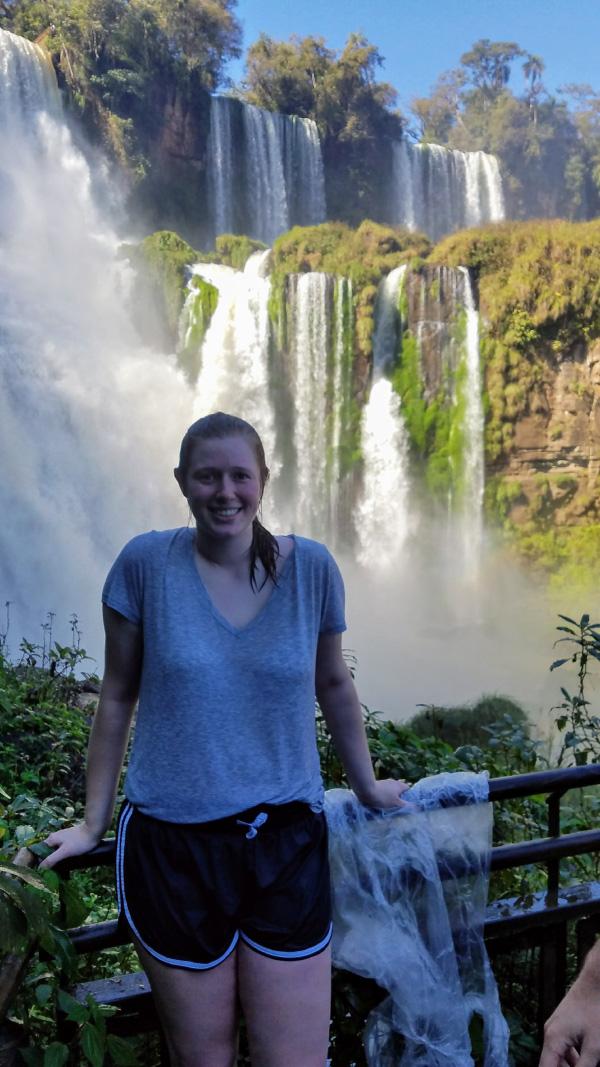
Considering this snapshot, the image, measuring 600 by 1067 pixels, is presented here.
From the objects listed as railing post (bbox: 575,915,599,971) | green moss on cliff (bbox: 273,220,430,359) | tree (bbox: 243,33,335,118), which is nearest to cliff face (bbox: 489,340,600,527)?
green moss on cliff (bbox: 273,220,430,359)

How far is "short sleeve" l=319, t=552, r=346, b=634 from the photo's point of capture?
1587 mm

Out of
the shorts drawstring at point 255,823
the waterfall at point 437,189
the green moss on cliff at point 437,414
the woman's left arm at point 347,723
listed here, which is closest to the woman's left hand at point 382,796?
the woman's left arm at point 347,723

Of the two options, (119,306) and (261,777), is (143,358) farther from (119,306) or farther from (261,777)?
(261,777)

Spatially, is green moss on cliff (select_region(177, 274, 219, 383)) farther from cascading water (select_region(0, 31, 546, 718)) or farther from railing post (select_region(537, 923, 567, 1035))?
railing post (select_region(537, 923, 567, 1035))

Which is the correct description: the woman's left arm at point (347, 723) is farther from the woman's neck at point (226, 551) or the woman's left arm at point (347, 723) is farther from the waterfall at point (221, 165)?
the waterfall at point (221, 165)

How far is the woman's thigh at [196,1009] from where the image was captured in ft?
4.58

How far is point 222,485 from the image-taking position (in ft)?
5.01

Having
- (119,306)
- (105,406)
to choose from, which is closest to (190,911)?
(105,406)

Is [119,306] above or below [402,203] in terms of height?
below

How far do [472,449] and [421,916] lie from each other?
15.3 metres

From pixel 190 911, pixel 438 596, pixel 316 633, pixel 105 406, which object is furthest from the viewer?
pixel 438 596

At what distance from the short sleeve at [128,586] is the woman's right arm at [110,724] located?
0.02 m

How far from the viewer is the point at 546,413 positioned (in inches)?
636

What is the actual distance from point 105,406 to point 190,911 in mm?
14130
